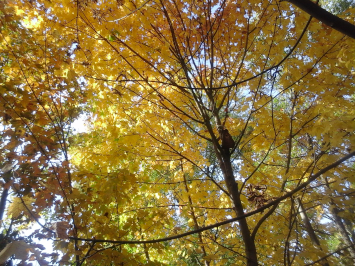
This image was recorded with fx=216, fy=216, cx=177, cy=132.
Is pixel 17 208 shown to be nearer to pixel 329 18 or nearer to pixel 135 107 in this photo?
pixel 135 107

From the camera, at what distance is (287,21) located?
212 centimetres

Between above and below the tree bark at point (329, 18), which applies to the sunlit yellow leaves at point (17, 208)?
below

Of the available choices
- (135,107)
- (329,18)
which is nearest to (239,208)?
(329,18)

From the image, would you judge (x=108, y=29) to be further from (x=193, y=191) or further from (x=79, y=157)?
(x=193, y=191)

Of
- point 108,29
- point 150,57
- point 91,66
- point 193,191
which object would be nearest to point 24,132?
point 91,66

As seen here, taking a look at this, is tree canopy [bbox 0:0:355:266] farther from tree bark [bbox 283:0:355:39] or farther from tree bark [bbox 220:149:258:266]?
tree bark [bbox 283:0:355:39]

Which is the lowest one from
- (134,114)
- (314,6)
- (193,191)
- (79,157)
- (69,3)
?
(314,6)

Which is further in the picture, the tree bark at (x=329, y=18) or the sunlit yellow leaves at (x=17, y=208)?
the sunlit yellow leaves at (x=17, y=208)

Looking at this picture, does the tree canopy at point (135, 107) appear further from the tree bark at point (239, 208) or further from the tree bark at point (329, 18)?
the tree bark at point (329, 18)

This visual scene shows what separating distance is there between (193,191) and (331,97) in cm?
198

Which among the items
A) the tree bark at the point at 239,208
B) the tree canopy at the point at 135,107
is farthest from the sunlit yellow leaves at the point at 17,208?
the tree bark at the point at 239,208

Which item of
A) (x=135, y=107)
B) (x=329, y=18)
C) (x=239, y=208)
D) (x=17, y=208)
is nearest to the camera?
(x=329, y=18)

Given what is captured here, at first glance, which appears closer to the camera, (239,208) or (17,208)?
(17,208)

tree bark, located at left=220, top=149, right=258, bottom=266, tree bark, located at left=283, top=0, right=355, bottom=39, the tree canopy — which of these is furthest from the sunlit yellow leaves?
tree bark, located at left=283, top=0, right=355, bottom=39
